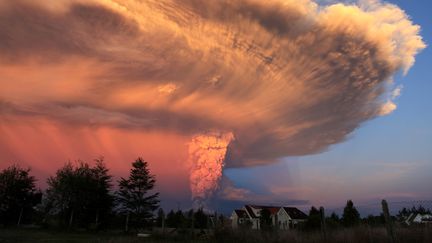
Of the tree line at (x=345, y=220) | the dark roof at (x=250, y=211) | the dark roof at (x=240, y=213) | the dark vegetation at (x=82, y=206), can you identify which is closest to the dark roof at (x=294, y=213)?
the dark roof at (x=250, y=211)

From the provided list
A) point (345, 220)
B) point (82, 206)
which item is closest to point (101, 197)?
point (82, 206)

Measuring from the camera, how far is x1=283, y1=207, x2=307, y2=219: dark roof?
8190 centimetres

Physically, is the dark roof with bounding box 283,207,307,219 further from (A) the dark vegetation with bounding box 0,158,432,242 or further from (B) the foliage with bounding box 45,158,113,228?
(B) the foliage with bounding box 45,158,113,228

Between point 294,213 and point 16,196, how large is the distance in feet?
188

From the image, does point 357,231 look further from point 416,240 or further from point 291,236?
point 291,236

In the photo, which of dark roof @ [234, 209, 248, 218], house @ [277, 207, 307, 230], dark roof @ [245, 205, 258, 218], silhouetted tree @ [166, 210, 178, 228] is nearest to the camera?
silhouetted tree @ [166, 210, 178, 228]

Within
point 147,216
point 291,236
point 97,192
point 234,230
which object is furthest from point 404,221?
point 147,216

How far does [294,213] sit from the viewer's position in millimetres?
83875

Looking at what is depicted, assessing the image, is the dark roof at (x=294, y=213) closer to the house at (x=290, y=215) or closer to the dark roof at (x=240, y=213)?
the house at (x=290, y=215)

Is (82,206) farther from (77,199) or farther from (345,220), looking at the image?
(345,220)

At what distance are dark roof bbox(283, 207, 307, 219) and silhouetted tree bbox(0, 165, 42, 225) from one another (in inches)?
2053

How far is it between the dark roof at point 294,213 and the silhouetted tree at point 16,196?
52.1 meters

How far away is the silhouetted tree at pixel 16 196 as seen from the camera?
52031mm

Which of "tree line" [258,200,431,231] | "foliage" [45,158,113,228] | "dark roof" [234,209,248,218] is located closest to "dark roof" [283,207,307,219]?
"dark roof" [234,209,248,218]
